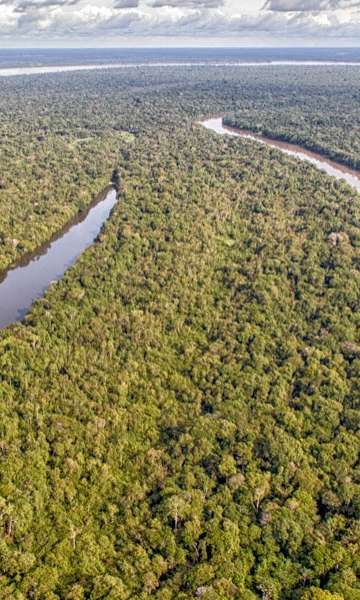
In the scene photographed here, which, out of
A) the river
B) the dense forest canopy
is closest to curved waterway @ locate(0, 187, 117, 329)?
the river

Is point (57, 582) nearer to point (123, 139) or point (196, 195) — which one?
point (196, 195)

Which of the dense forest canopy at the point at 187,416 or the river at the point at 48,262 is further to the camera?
the river at the point at 48,262

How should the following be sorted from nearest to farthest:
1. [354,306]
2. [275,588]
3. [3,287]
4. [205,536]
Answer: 1. [275,588]
2. [205,536]
3. [354,306]
4. [3,287]

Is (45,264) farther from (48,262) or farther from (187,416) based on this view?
(187,416)

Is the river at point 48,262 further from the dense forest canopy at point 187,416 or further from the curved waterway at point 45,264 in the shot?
the dense forest canopy at point 187,416

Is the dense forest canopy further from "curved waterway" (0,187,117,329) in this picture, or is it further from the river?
the river

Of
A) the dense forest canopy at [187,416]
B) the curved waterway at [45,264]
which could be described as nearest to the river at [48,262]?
the curved waterway at [45,264]

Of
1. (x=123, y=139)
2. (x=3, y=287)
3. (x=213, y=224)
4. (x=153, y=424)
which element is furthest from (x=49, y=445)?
(x=123, y=139)
